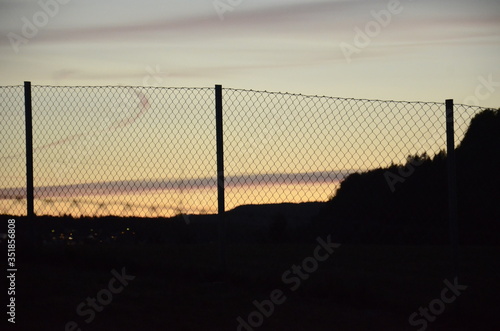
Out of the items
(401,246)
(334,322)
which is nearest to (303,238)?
(401,246)

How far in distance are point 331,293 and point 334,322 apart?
890 millimetres

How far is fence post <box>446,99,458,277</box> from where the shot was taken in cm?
669

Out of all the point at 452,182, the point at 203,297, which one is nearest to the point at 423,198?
the point at 452,182

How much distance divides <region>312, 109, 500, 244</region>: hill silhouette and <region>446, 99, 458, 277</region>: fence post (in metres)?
1.02

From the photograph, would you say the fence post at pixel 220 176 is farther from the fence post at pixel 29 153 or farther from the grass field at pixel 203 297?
the fence post at pixel 29 153

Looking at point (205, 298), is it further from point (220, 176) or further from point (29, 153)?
point (29, 153)

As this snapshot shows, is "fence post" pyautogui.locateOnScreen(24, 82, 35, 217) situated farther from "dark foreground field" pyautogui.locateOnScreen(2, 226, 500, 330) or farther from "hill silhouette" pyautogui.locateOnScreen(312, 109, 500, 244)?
"hill silhouette" pyautogui.locateOnScreen(312, 109, 500, 244)

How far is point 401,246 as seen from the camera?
1421 centimetres

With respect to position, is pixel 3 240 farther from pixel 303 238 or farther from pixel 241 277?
pixel 303 238

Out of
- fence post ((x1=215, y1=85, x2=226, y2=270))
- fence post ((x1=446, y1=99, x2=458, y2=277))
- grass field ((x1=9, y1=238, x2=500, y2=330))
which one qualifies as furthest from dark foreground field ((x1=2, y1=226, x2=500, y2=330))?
fence post ((x1=446, y1=99, x2=458, y2=277))

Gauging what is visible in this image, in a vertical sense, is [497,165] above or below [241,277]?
above

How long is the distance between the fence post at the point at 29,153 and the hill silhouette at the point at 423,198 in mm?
3487

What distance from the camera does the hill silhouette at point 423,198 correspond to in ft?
28.8

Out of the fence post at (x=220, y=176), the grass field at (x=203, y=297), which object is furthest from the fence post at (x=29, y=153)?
the fence post at (x=220, y=176)
